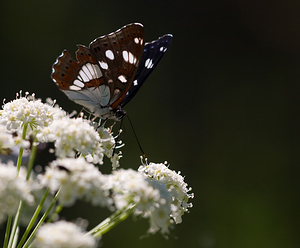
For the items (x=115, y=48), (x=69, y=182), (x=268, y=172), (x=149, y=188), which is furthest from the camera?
→ (x=268, y=172)

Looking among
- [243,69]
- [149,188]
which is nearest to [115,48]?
[149,188]

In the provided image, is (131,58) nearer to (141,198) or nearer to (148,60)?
(148,60)

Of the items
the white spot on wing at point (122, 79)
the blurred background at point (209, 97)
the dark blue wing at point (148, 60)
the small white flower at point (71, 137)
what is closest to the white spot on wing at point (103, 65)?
the white spot on wing at point (122, 79)

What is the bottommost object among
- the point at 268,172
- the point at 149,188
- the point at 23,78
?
the point at 149,188

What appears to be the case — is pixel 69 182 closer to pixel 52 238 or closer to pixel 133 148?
pixel 52 238

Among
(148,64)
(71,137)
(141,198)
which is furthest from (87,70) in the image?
(141,198)

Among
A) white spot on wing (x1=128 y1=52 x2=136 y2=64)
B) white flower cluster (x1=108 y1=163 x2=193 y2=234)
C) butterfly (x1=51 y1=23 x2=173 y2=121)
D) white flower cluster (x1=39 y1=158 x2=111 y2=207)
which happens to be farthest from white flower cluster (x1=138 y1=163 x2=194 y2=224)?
white spot on wing (x1=128 y1=52 x2=136 y2=64)
